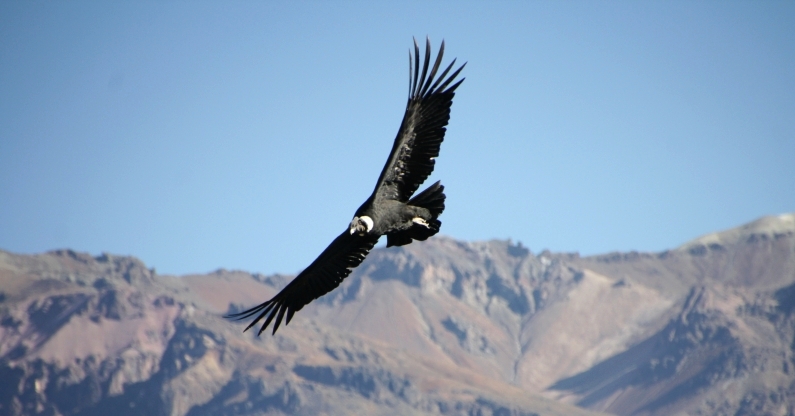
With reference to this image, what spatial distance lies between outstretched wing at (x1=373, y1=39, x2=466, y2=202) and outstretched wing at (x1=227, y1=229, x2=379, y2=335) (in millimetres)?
1662

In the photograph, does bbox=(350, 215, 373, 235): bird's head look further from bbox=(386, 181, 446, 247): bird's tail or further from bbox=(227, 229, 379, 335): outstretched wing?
bbox=(386, 181, 446, 247): bird's tail

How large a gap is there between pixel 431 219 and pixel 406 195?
3.23 feet

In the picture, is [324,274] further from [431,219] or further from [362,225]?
[431,219]

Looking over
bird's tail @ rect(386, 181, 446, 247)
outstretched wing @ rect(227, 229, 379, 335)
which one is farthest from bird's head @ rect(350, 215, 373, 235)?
bird's tail @ rect(386, 181, 446, 247)

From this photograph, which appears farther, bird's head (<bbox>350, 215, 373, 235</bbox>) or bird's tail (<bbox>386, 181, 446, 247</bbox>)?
bird's tail (<bbox>386, 181, 446, 247</bbox>)

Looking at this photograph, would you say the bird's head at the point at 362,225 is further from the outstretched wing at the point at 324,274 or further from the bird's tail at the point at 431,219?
the bird's tail at the point at 431,219

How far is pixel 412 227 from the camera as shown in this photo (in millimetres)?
29828

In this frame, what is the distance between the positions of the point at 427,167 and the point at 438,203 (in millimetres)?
1044

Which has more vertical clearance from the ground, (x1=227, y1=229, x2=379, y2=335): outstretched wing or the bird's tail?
the bird's tail

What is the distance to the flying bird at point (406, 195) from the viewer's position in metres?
29.8

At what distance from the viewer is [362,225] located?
94.0 feet

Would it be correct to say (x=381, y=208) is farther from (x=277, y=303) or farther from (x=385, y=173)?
(x=277, y=303)

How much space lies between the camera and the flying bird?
29781mm

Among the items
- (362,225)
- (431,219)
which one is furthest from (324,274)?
(431,219)
